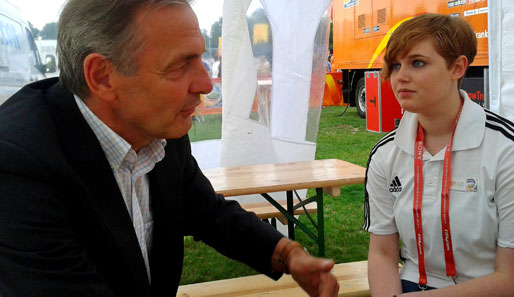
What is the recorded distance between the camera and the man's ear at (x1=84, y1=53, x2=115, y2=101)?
52.6 inches

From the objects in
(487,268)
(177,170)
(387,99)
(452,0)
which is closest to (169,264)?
(177,170)

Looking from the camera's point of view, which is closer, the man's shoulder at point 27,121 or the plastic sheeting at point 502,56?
the man's shoulder at point 27,121

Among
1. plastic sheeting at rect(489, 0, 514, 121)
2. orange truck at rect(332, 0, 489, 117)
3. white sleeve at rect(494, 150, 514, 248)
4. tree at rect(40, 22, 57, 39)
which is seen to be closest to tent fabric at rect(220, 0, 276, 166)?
tree at rect(40, 22, 57, 39)

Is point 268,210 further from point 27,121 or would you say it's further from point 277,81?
point 27,121

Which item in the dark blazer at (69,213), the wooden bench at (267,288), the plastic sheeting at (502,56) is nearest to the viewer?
the dark blazer at (69,213)

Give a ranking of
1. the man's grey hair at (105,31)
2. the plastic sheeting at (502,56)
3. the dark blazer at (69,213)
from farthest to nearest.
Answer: the plastic sheeting at (502,56), the man's grey hair at (105,31), the dark blazer at (69,213)

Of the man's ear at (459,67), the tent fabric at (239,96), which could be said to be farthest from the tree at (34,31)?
the man's ear at (459,67)

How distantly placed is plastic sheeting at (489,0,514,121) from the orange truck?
4.92m

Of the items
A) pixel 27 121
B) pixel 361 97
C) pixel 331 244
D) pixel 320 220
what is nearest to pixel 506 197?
pixel 27 121

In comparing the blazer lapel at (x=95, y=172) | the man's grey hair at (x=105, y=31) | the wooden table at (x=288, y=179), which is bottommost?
the wooden table at (x=288, y=179)

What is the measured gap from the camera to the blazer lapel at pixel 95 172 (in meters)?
1.31

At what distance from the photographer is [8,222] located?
1139 mm

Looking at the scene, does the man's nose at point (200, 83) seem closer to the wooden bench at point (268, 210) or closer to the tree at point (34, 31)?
the wooden bench at point (268, 210)

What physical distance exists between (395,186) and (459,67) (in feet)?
1.78
